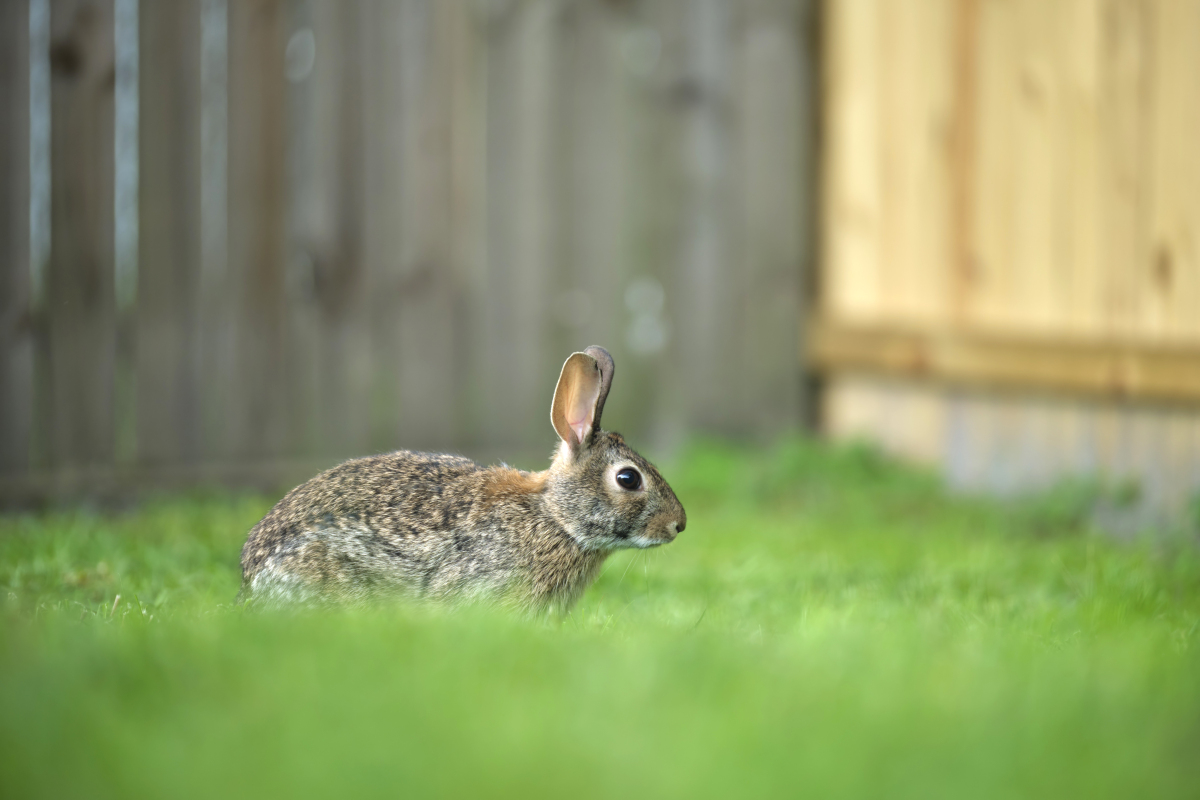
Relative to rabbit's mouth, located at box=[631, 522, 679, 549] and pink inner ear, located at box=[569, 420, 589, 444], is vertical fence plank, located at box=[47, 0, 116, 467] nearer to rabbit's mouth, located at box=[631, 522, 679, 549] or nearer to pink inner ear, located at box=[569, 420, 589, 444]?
pink inner ear, located at box=[569, 420, 589, 444]

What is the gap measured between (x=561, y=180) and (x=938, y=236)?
2323 mm

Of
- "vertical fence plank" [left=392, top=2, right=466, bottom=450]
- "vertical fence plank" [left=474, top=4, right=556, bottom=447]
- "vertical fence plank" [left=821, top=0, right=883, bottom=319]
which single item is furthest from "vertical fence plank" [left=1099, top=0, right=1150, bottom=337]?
"vertical fence plank" [left=392, top=2, right=466, bottom=450]

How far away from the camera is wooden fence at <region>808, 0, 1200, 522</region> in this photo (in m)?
5.46

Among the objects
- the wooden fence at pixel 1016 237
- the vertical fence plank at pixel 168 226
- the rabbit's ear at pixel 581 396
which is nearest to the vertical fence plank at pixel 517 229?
the vertical fence plank at pixel 168 226

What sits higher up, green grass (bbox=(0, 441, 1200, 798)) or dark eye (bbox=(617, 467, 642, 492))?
dark eye (bbox=(617, 467, 642, 492))

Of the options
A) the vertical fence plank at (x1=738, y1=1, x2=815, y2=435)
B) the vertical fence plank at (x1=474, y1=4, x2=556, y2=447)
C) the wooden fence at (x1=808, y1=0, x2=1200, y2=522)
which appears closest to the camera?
the wooden fence at (x1=808, y1=0, x2=1200, y2=522)

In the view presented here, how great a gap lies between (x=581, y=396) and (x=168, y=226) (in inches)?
135

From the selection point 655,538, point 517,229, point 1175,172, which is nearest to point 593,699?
point 655,538

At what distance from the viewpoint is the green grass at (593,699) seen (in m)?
1.86

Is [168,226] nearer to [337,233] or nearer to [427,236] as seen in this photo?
[337,233]

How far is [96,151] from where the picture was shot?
6066 mm

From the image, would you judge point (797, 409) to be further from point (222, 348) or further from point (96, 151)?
point (96, 151)

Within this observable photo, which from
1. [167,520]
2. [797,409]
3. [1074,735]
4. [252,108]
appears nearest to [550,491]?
[1074,735]

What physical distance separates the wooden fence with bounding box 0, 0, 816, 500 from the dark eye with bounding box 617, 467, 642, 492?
3.24 meters
